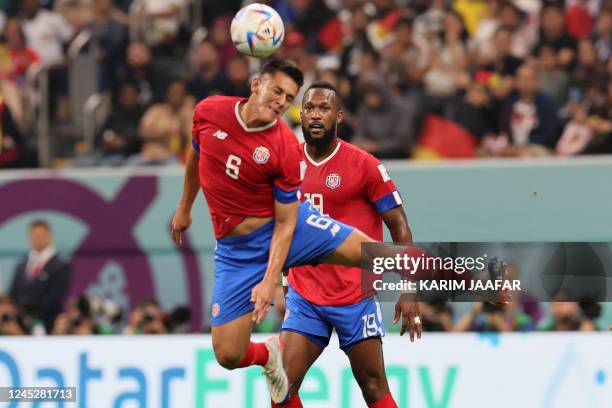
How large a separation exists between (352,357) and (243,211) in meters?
1.36

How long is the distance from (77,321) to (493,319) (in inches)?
170

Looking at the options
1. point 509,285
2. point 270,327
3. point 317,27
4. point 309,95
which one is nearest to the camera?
point 509,285

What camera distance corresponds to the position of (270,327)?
13.0m

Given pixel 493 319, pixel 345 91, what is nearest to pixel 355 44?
pixel 345 91

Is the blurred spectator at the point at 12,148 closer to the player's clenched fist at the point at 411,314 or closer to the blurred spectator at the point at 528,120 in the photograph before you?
the blurred spectator at the point at 528,120

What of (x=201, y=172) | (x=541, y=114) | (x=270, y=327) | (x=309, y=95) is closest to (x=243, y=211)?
(x=201, y=172)

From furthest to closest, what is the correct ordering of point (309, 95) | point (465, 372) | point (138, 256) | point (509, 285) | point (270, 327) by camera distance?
point (138, 256) → point (270, 327) → point (465, 372) → point (309, 95) → point (509, 285)

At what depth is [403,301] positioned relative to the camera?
881 centimetres

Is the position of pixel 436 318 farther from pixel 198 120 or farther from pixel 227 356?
pixel 198 120

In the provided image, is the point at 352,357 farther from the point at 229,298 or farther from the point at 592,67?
the point at 592,67

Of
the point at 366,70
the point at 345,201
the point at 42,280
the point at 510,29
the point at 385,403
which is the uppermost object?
the point at 510,29

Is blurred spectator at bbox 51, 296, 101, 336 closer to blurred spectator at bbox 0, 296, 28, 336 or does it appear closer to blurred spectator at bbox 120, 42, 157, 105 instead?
blurred spectator at bbox 0, 296, 28, 336

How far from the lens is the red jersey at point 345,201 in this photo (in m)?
9.08

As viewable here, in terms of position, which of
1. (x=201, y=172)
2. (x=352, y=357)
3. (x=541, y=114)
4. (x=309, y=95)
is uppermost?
(x=541, y=114)
